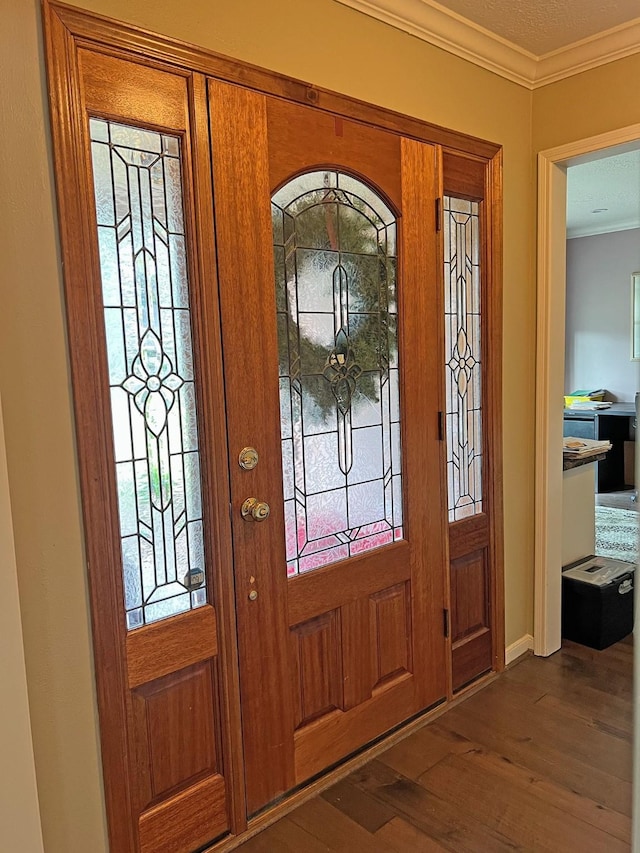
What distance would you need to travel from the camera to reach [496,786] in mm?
2125

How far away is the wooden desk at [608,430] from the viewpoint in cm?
608

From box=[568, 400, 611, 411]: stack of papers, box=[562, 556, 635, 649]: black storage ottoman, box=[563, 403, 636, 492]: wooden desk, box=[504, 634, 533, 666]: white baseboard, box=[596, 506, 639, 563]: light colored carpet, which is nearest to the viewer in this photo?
box=[504, 634, 533, 666]: white baseboard

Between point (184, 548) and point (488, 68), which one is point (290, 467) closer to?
point (184, 548)

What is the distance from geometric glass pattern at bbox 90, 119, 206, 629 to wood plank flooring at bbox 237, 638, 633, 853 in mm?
881

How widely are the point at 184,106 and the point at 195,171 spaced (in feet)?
0.53

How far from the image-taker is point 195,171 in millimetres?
1701

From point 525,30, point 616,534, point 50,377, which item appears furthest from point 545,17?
point 616,534

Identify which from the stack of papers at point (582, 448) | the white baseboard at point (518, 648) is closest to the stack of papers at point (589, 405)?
the stack of papers at point (582, 448)

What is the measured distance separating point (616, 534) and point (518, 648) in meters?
2.15

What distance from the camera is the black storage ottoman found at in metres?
3.03

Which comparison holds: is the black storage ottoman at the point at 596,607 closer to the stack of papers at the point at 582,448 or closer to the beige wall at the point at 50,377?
the stack of papers at the point at 582,448

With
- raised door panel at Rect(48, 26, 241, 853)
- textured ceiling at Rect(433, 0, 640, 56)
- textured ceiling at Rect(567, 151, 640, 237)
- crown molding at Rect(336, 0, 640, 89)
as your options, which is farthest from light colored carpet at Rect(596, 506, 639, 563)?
raised door panel at Rect(48, 26, 241, 853)

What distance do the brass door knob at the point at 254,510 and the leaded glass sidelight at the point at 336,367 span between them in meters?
0.14

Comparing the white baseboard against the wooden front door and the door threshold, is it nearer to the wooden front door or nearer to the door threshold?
the door threshold
